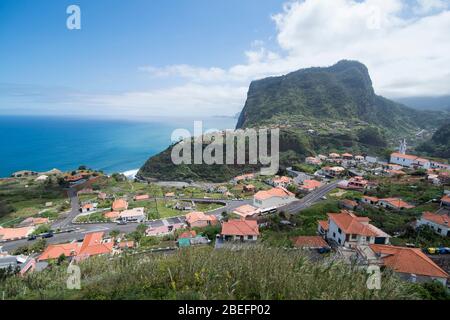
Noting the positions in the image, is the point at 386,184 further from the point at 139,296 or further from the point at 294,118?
the point at 294,118

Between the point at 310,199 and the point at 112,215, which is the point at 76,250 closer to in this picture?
the point at 112,215

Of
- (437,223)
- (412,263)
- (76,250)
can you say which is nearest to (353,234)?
(412,263)

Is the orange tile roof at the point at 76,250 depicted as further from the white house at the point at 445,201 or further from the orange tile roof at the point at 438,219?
the white house at the point at 445,201

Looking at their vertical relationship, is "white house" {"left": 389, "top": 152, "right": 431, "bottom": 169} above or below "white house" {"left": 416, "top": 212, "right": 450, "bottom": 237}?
above

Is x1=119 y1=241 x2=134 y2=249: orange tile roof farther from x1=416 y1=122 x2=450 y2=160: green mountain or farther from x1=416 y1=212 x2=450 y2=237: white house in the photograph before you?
x1=416 y1=122 x2=450 y2=160: green mountain

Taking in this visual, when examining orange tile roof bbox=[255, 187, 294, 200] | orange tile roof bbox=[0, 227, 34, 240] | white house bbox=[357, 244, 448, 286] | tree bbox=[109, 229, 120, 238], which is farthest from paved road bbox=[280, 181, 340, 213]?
orange tile roof bbox=[0, 227, 34, 240]

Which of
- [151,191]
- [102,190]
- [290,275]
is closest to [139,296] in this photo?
[290,275]
